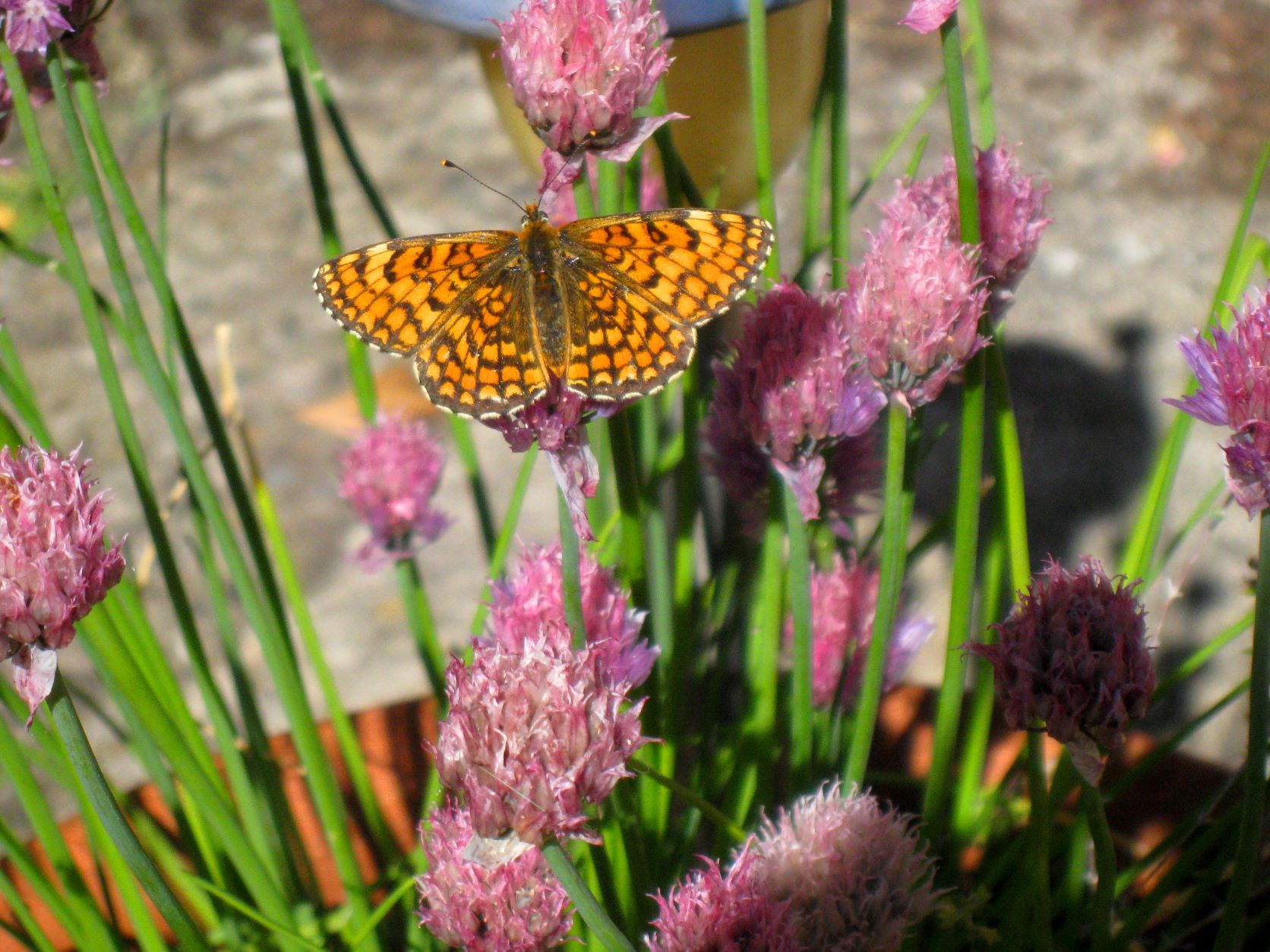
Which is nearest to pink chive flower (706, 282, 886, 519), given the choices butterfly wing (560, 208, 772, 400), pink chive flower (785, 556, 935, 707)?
butterfly wing (560, 208, 772, 400)

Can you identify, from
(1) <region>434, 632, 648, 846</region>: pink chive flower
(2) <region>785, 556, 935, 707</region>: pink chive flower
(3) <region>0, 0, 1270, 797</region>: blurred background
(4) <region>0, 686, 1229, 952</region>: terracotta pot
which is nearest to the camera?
(1) <region>434, 632, 648, 846</region>: pink chive flower

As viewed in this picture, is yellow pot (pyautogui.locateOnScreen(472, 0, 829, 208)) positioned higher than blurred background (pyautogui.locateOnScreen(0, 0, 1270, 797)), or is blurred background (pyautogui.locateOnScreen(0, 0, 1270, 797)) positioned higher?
yellow pot (pyautogui.locateOnScreen(472, 0, 829, 208))

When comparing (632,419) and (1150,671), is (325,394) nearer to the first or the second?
(632,419)

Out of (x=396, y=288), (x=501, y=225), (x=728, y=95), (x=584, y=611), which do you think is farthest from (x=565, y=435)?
(x=501, y=225)

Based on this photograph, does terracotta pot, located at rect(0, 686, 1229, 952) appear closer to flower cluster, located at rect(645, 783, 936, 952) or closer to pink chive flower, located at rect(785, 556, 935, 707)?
pink chive flower, located at rect(785, 556, 935, 707)

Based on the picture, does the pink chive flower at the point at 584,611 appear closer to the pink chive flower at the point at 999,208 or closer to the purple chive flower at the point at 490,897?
the purple chive flower at the point at 490,897

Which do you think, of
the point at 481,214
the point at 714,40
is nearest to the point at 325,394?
the point at 481,214
